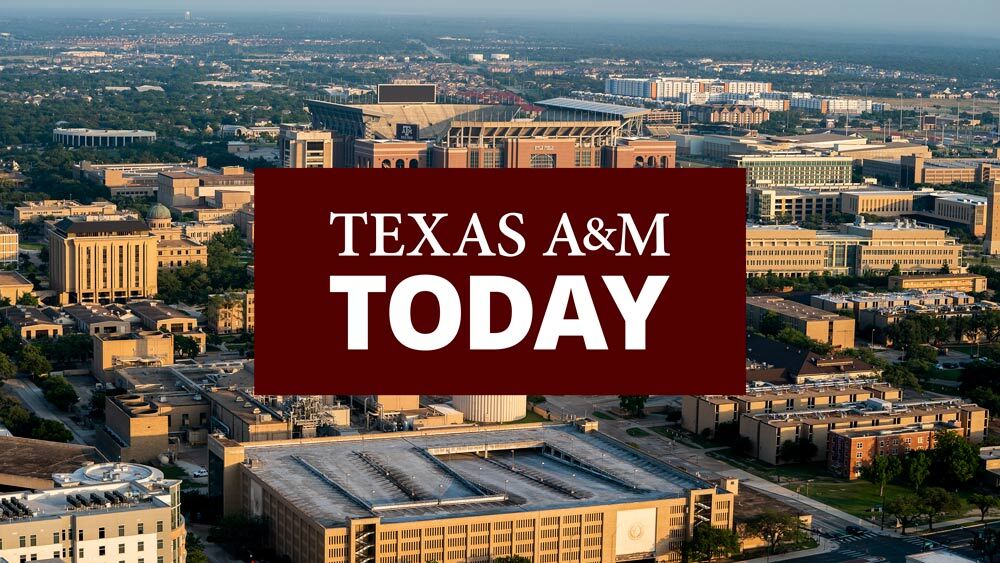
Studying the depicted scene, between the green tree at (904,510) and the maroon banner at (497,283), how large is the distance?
13329 millimetres

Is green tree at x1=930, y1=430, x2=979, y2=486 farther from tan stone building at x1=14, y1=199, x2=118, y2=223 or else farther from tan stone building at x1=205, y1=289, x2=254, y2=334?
tan stone building at x1=14, y1=199, x2=118, y2=223

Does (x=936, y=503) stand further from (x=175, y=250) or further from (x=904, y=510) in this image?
(x=175, y=250)

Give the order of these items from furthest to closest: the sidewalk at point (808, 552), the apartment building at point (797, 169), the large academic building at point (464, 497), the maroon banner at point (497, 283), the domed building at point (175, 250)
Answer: the apartment building at point (797, 169), the domed building at point (175, 250), the sidewalk at point (808, 552), the large academic building at point (464, 497), the maroon banner at point (497, 283)

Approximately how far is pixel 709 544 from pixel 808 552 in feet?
5.25

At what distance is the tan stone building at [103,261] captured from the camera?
38156mm

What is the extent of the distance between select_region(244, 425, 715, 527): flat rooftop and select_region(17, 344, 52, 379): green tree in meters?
9.20

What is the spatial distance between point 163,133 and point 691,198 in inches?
2673

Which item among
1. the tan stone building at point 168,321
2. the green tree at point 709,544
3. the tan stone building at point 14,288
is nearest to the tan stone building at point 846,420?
the green tree at point 709,544

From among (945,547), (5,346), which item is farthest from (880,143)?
(945,547)

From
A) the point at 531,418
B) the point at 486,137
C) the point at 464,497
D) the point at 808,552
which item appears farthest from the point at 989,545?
the point at 486,137

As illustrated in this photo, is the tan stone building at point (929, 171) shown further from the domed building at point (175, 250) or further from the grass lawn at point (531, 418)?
the grass lawn at point (531, 418)

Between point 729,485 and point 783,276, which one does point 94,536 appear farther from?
point 783,276

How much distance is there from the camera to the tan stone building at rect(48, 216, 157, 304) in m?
38.2

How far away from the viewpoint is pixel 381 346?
9.74 metres
